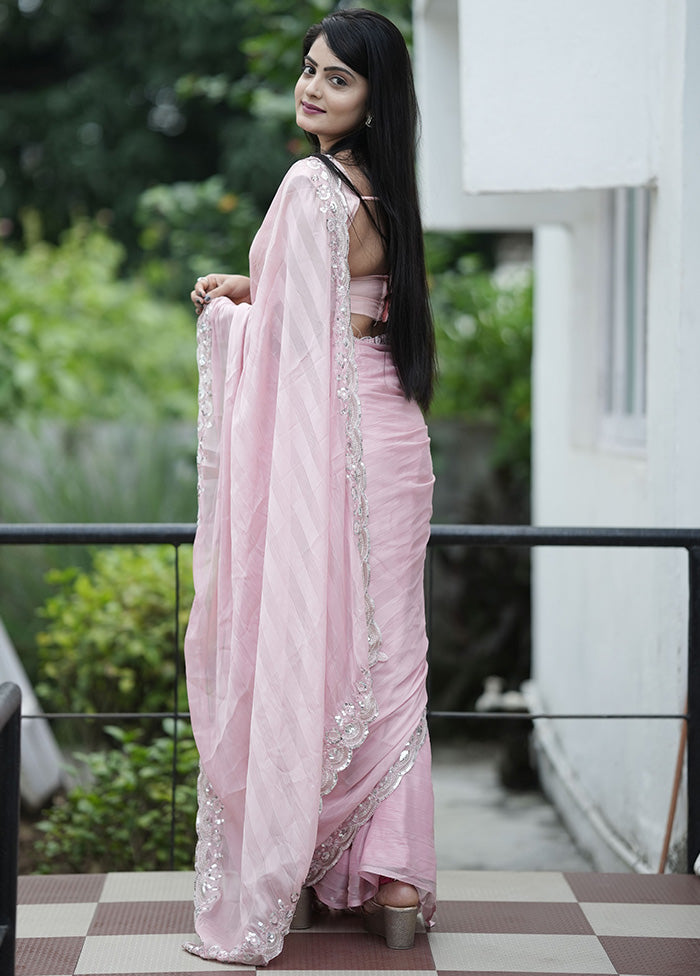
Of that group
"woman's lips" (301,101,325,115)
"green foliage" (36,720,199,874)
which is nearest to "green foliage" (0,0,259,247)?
"green foliage" (36,720,199,874)

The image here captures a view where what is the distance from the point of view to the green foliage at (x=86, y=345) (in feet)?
22.0

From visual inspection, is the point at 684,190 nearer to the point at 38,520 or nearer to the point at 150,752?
the point at 150,752

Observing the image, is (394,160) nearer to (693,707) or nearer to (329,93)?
(329,93)

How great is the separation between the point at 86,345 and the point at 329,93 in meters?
5.92

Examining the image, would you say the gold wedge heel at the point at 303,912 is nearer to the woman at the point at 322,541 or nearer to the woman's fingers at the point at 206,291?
the woman at the point at 322,541

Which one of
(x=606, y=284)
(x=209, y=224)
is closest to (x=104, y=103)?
(x=209, y=224)

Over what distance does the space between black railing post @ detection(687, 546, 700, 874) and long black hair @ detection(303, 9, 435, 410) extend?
0.75m

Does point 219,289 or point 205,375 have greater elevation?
point 219,289

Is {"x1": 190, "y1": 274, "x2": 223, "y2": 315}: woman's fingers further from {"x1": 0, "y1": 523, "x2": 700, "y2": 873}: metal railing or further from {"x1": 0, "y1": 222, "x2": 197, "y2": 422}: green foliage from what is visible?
{"x1": 0, "y1": 222, "x2": 197, "y2": 422}: green foliage

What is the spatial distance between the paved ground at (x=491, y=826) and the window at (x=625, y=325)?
1486 mm

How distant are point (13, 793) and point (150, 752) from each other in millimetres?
1553

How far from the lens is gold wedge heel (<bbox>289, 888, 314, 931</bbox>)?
2381mm

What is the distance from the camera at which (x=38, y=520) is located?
5.70 m

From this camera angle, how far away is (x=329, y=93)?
2303 mm
